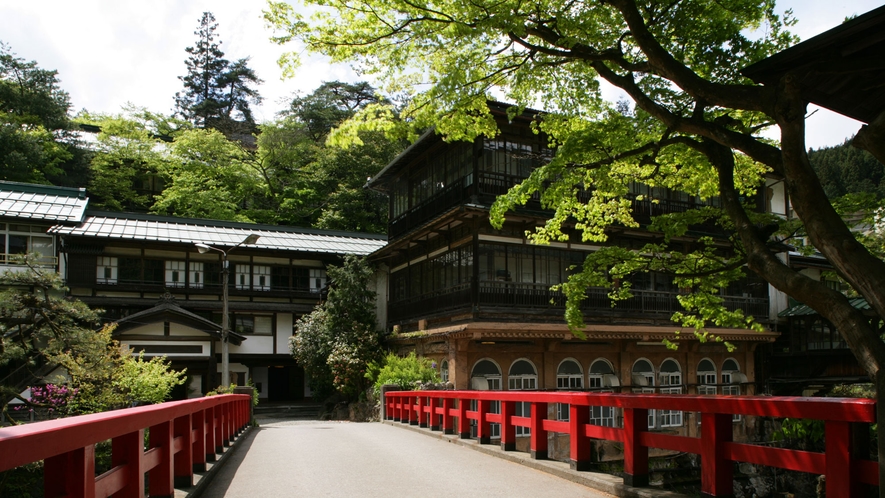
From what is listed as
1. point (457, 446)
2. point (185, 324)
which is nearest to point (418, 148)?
point (185, 324)

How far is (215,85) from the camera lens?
62.1m

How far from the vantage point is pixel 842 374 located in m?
26.5

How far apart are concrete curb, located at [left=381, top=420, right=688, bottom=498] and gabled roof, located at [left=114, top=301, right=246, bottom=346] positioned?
773 inches

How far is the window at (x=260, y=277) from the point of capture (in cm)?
3388

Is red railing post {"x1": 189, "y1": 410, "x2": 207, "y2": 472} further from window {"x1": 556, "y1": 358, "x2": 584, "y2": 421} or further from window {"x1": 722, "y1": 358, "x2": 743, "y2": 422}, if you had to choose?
window {"x1": 722, "y1": 358, "x2": 743, "y2": 422}

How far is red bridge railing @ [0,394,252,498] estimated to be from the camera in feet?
10.8

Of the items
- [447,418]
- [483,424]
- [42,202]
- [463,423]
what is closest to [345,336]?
[447,418]

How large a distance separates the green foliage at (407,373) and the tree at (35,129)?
2959 cm

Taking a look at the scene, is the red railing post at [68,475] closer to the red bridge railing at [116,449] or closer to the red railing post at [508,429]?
the red bridge railing at [116,449]

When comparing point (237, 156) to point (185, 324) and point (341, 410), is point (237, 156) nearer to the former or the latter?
point (185, 324)

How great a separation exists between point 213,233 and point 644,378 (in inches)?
881

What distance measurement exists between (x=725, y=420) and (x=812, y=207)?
8.91 feet

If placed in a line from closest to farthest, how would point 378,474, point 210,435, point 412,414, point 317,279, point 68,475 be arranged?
point 68,475 < point 378,474 < point 210,435 < point 412,414 < point 317,279

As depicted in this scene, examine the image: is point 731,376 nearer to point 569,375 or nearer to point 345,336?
point 569,375
